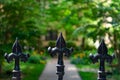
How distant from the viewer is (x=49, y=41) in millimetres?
38406

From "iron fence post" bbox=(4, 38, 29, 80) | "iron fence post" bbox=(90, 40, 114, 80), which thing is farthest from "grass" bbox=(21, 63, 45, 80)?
"iron fence post" bbox=(90, 40, 114, 80)

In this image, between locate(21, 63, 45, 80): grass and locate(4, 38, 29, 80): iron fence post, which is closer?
locate(4, 38, 29, 80): iron fence post

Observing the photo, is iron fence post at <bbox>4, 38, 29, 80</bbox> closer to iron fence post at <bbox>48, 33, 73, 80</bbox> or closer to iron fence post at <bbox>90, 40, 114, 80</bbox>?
iron fence post at <bbox>48, 33, 73, 80</bbox>

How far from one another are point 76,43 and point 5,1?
87.9ft

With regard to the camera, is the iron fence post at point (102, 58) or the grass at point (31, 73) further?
the grass at point (31, 73)

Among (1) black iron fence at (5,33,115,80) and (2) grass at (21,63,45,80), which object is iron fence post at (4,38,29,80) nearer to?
(1) black iron fence at (5,33,115,80)

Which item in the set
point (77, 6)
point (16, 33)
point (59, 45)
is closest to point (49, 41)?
point (77, 6)

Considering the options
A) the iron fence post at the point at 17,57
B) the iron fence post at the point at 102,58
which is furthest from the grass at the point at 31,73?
the iron fence post at the point at 102,58

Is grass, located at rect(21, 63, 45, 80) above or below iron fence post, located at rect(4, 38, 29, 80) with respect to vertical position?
below

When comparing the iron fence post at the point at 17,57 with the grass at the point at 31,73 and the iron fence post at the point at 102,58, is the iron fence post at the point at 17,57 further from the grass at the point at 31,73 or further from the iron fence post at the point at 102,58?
the grass at the point at 31,73

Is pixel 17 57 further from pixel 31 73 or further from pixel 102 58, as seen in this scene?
pixel 31 73

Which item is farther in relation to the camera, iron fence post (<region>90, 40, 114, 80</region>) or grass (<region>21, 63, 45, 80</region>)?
grass (<region>21, 63, 45, 80</region>)

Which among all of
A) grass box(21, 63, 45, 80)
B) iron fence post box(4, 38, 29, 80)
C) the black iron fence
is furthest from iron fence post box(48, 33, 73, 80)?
grass box(21, 63, 45, 80)

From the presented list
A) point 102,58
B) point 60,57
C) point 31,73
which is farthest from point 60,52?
point 31,73
